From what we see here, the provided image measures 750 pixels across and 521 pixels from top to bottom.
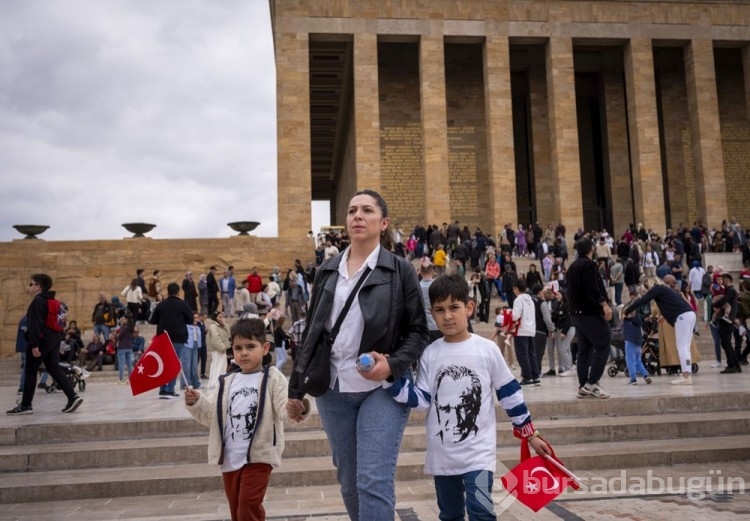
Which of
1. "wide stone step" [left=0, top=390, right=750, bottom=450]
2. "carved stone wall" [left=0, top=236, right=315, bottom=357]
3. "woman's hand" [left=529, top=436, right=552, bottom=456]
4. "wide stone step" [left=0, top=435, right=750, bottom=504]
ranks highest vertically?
"carved stone wall" [left=0, top=236, right=315, bottom=357]

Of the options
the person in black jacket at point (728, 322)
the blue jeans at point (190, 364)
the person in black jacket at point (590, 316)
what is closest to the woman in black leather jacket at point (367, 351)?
the person in black jacket at point (590, 316)

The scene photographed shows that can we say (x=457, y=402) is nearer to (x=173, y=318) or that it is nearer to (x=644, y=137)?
(x=173, y=318)

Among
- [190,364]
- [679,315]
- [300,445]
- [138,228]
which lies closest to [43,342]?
[190,364]

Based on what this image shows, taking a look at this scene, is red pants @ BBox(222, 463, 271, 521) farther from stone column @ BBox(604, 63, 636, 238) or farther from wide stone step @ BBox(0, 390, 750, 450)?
stone column @ BBox(604, 63, 636, 238)

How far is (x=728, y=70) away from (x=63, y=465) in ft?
114

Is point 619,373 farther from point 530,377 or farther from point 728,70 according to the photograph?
point 728,70

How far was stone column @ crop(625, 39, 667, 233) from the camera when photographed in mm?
27812

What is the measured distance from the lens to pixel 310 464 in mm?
5656

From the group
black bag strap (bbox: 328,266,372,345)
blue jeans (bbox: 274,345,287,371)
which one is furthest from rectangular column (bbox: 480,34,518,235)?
black bag strap (bbox: 328,266,372,345)

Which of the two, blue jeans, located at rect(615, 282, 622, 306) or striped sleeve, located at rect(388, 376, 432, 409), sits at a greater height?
blue jeans, located at rect(615, 282, 622, 306)

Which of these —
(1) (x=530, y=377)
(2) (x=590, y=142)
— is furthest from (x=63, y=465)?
(2) (x=590, y=142)

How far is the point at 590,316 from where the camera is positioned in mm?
7258

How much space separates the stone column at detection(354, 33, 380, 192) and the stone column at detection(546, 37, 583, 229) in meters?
7.37

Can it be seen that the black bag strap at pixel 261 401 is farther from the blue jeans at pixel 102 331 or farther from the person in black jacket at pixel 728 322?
the blue jeans at pixel 102 331
